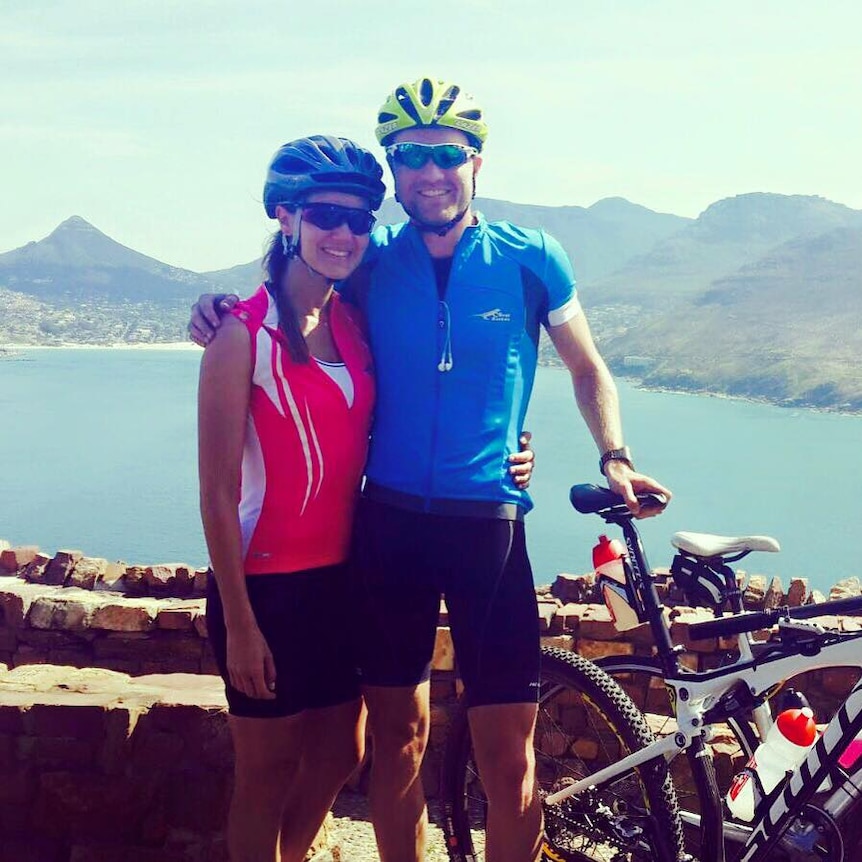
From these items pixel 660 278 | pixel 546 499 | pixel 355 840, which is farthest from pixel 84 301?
pixel 355 840

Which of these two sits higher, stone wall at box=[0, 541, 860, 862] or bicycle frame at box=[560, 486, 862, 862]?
bicycle frame at box=[560, 486, 862, 862]

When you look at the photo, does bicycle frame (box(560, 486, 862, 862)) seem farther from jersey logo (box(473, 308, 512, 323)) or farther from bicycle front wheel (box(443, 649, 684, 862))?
jersey logo (box(473, 308, 512, 323))

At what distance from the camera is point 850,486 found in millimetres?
68250

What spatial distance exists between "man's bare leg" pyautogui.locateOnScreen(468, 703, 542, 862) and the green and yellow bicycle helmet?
61.4 inches

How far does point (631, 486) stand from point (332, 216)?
3.66ft

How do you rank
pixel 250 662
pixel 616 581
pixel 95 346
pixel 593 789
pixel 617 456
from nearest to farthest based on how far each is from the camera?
pixel 250 662 → pixel 617 456 → pixel 616 581 → pixel 593 789 → pixel 95 346

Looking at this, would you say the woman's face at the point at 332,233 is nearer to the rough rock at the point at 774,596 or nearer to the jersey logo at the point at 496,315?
the jersey logo at the point at 496,315

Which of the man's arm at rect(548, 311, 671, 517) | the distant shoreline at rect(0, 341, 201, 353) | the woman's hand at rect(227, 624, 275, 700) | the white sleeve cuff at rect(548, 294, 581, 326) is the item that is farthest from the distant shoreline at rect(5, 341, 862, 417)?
the woman's hand at rect(227, 624, 275, 700)

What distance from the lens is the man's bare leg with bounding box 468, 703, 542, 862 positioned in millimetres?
2789

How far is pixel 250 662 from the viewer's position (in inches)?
100

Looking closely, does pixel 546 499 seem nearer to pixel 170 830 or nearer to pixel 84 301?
pixel 170 830

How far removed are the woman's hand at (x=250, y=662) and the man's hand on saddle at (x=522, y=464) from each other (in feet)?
2.53

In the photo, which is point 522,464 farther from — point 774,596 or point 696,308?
point 696,308

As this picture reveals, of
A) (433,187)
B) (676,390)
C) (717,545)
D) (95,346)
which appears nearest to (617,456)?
(717,545)
